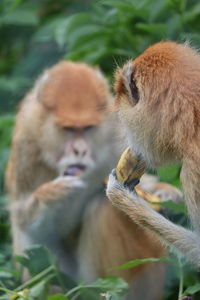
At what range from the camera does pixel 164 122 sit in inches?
186

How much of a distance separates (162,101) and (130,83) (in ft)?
0.79

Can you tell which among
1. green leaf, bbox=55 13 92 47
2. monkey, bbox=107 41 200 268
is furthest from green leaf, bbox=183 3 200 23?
monkey, bbox=107 41 200 268

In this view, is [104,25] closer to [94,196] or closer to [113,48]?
[113,48]

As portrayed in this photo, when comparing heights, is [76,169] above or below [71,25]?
below

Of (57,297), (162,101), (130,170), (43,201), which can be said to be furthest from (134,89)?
(43,201)

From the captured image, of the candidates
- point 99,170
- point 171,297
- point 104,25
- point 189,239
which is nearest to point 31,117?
point 99,170

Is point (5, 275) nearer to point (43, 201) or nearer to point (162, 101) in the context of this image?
point (43, 201)

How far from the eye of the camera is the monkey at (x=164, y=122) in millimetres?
4648

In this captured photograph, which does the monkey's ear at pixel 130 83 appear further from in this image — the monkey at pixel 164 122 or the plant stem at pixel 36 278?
the plant stem at pixel 36 278

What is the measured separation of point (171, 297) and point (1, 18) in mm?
3083

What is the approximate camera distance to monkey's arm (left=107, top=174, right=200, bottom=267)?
4.82 metres

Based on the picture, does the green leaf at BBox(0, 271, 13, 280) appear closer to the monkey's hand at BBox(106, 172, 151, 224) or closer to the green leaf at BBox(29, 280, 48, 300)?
the green leaf at BBox(29, 280, 48, 300)

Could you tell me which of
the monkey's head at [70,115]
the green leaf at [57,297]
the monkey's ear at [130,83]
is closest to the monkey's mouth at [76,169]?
the monkey's head at [70,115]

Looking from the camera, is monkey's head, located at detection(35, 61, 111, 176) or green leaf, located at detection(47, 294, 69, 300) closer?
green leaf, located at detection(47, 294, 69, 300)
